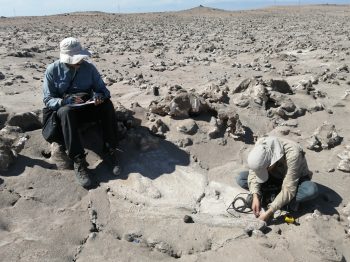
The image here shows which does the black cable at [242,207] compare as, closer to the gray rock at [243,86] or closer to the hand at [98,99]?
the hand at [98,99]

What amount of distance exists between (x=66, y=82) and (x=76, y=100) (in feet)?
1.01

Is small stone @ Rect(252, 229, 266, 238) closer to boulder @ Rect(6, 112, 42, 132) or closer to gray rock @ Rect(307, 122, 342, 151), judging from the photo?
gray rock @ Rect(307, 122, 342, 151)

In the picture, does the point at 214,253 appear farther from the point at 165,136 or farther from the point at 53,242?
the point at 165,136

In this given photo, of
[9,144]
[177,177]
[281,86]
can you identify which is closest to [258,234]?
[177,177]

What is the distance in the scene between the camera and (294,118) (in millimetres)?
6613

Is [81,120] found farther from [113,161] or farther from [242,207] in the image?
[242,207]

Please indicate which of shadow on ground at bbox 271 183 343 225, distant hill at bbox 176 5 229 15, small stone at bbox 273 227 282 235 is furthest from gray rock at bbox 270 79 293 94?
distant hill at bbox 176 5 229 15

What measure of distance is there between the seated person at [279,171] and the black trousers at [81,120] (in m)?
1.64

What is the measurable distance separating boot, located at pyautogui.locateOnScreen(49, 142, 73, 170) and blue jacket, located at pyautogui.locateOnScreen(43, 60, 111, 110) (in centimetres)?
53

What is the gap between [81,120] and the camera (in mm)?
5074

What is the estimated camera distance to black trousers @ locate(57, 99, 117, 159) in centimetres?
475

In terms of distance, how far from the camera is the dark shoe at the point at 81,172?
4770 millimetres

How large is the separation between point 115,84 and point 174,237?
201 inches

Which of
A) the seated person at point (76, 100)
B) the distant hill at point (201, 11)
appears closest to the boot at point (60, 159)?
the seated person at point (76, 100)
